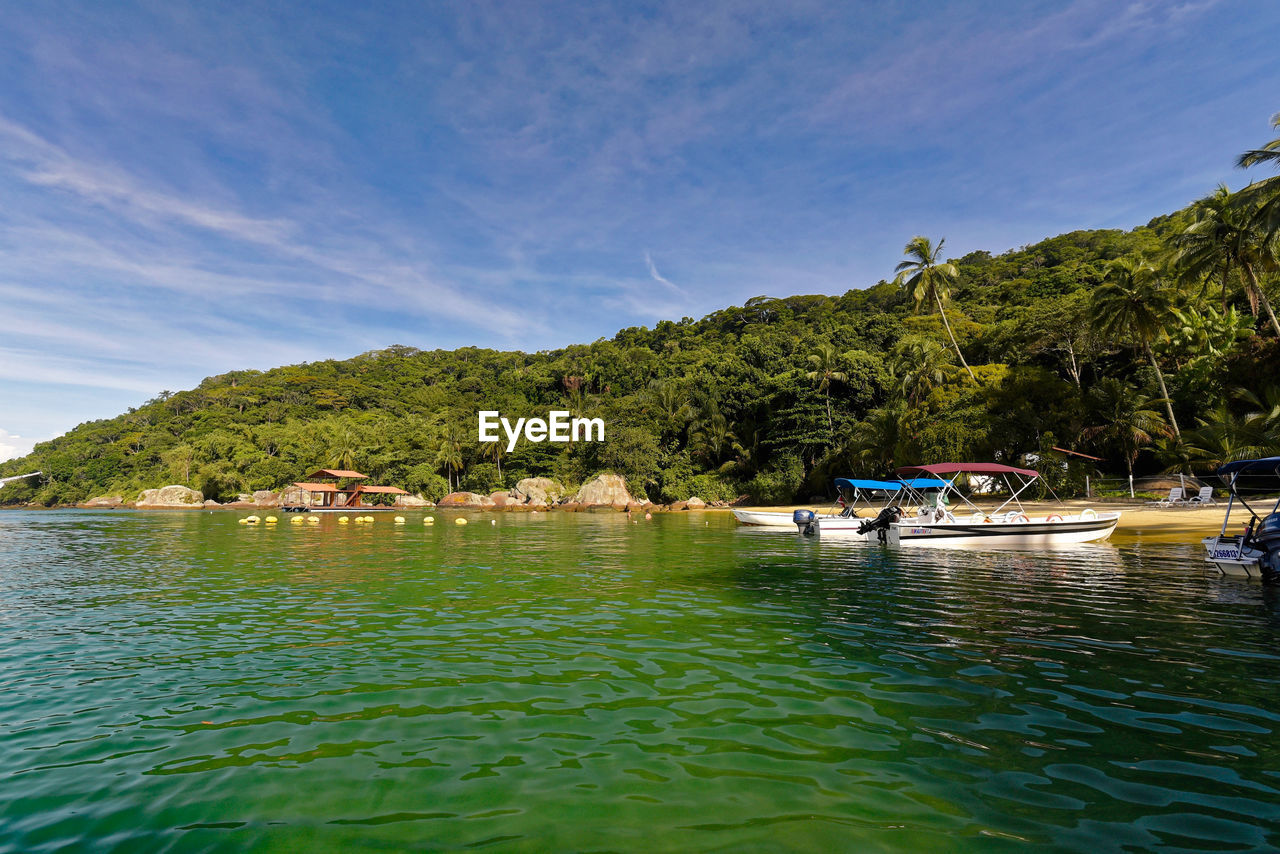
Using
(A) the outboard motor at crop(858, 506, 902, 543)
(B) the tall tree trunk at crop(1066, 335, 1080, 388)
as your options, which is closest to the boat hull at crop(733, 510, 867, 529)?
(A) the outboard motor at crop(858, 506, 902, 543)

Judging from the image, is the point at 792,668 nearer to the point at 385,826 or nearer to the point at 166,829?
the point at 385,826

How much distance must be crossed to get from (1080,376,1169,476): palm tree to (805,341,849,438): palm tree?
2240cm

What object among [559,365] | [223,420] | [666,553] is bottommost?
[666,553]

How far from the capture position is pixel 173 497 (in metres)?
84.9

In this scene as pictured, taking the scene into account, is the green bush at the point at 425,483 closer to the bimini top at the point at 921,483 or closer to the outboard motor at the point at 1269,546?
the bimini top at the point at 921,483

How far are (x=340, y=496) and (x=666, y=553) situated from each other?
70345 millimetres

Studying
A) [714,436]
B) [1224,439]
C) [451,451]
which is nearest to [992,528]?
[1224,439]

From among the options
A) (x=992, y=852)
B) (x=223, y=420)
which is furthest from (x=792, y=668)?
(x=223, y=420)

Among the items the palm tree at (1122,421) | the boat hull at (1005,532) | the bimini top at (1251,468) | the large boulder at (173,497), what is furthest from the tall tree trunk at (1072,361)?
the large boulder at (173,497)

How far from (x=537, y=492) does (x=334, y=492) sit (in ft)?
78.1

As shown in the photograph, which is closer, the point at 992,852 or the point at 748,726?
the point at 992,852

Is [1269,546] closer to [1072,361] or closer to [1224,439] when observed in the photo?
[1224,439]

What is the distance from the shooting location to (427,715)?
6.29 meters

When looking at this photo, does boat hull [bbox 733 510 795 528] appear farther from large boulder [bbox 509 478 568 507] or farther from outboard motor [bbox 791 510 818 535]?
large boulder [bbox 509 478 568 507]
